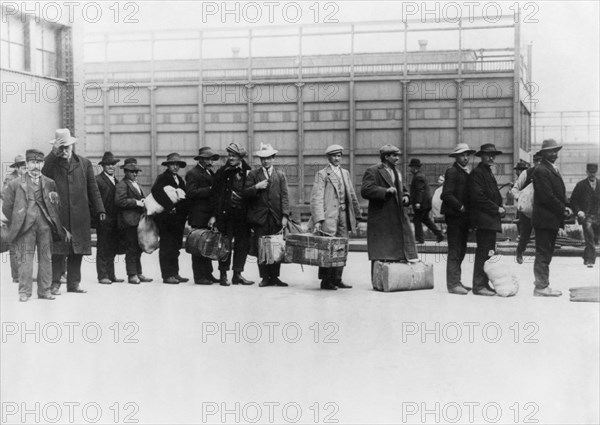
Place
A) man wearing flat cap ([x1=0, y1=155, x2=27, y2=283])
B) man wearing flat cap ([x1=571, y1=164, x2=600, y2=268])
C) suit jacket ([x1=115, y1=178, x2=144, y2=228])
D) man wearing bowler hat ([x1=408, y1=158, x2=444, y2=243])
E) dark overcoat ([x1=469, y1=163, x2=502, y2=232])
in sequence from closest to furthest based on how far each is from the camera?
dark overcoat ([x1=469, y1=163, x2=502, y2=232]), man wearing flat cap ([x1=0, y1=155, x2=27, y2=283]), suit jacket ([x1=115, y1=178, x2=144, y2=228]), man wearing flat cap ([x1=571, y1=164, x2=600, y2=268]), man wearing bowler hat ([x1=408, y1=158, x2=444, y2=243])

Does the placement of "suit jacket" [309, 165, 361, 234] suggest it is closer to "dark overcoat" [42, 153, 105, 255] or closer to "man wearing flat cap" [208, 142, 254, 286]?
"man wearing flat cap" [208, 142, 254, 286]

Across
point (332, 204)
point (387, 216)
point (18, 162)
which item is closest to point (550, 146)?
point (387, 216)

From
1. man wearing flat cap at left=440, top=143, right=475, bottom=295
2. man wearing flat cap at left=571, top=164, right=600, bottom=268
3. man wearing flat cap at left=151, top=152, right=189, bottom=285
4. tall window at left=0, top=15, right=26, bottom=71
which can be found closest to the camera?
man wearing flat cap at left=440, top=143, right=475, bottom=295

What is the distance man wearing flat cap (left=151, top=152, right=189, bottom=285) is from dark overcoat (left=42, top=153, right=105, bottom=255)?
1.47m

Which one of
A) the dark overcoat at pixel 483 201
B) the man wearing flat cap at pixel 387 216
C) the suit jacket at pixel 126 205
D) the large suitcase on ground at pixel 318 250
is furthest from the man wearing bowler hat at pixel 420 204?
the suit jacket at pixel 126 205

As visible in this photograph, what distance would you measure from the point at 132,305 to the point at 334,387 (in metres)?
3.92

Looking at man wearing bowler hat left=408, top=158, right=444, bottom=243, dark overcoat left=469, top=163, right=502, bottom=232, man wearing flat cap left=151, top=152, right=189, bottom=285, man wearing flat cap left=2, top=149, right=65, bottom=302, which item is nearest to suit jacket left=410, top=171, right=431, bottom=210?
man wearing bowler hat left=408, top=158, right=444, bottom=243

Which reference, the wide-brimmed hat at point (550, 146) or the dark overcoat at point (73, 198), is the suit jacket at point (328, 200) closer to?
the wide-brimmed hat at point (550, 146)

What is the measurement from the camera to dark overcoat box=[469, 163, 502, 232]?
9453mm

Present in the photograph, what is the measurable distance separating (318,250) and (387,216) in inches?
44.8

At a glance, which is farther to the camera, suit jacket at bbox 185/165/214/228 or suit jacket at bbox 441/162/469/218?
suit jacket at bbox 185/165/214/228

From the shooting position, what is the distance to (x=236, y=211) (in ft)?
34.4

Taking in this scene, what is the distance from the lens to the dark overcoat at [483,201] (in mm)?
9453

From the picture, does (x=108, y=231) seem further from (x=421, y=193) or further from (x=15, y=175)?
(x=421, y=193)
